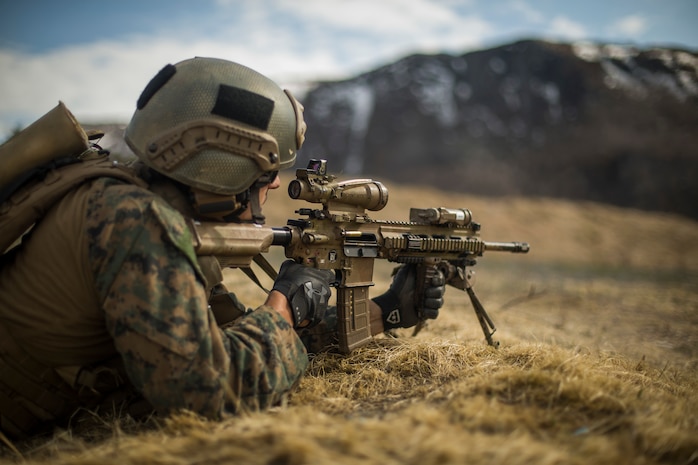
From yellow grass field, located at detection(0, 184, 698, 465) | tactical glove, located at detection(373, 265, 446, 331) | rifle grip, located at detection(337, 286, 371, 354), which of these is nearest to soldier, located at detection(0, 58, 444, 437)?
yellow grass field, located at detection(0, 184, 698, 465)

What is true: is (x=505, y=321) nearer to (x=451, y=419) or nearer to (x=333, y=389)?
(x=333, y=389)

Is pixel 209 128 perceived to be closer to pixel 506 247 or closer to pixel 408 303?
pixel 408 303

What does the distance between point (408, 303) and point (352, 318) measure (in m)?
0.74

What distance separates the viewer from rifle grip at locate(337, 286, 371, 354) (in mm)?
4215

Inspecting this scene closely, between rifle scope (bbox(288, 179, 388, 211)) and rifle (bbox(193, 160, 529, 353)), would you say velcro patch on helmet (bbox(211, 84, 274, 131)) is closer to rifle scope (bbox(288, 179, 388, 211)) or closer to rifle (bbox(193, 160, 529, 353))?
rifle (bbox(193, 160, 529, 353))

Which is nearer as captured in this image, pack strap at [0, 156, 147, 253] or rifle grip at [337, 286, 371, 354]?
pack strap at [0, 156, 147, 253]

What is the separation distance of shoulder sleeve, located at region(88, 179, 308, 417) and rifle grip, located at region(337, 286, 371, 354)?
1548 millimetres

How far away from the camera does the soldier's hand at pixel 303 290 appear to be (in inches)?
140

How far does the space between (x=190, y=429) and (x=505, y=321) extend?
6.23m

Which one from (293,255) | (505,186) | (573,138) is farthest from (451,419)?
(573,138)

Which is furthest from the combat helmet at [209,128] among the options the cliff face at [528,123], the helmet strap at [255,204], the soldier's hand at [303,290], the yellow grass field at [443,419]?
the cliff face at [528,123]

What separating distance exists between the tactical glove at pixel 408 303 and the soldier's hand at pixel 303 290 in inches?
39.5

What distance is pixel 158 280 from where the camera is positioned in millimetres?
2549

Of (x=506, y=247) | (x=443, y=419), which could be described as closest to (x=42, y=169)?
(x=443, y=419)
